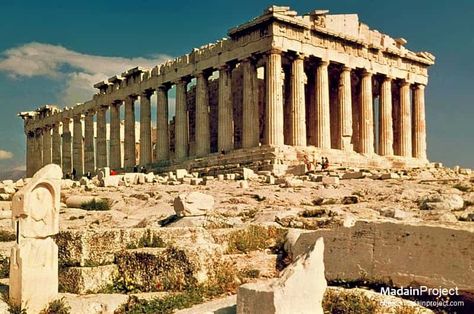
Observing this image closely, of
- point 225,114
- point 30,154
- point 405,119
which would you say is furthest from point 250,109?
point 30,154

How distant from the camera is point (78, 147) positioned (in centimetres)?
5703

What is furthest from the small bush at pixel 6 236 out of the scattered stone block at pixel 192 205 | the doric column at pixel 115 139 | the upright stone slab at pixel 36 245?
the doric column at pixel 115 139

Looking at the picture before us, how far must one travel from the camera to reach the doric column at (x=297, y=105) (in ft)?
122

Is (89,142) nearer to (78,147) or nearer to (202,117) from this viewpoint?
(78,147)

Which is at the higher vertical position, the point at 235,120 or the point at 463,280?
the point at 235,120

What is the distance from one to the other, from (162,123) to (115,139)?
6.95 metres

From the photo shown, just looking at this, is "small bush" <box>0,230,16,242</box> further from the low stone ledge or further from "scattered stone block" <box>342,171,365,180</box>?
"scattered stone block" <box>342,171,365,180</box>

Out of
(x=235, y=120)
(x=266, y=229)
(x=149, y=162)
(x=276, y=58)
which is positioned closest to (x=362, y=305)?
(x=266, y=229)

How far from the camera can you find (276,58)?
35.9 meters

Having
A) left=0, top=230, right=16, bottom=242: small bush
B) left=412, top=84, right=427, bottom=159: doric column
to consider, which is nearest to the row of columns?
left=412, top=84, right=427, bottom=159: doric column

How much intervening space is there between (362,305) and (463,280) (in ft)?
4.21

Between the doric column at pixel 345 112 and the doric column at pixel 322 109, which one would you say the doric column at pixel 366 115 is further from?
the doric column at pixel 322 109

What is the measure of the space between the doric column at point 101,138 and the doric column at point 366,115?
22389 millimetres

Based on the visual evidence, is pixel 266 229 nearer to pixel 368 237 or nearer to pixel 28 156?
pixel 368 237
